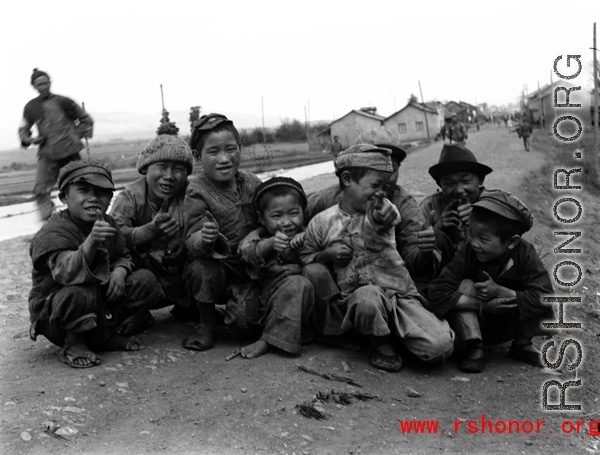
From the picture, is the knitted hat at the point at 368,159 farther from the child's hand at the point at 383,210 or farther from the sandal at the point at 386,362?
the sandal at the point at 386,362

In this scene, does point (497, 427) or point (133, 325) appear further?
point (133, 325)

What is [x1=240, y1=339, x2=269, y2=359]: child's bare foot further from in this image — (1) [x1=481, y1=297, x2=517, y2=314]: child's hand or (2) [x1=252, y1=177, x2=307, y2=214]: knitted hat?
(1) [x1=481, y1=297, x2=517, y2=314]: child's hand

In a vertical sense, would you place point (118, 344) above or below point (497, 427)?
above

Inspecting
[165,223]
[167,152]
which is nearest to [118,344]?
[165,223]

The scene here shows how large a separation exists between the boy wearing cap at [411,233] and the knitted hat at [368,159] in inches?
15.2

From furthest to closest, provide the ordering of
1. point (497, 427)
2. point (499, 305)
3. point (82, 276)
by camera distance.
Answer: point (499, 305)
point (82, 276)
point (497, 427)

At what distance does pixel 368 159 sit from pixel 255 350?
54.1 inches

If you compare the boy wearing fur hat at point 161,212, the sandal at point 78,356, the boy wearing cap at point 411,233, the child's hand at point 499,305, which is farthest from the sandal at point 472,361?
the sandal at point 78,356

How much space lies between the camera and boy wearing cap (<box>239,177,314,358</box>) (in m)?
3.96

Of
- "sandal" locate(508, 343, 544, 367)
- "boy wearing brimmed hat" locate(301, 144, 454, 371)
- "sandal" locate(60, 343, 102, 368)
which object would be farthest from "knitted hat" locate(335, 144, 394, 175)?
"sandal" locate(60, 343, 102, 368)

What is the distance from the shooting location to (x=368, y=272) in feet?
13.1

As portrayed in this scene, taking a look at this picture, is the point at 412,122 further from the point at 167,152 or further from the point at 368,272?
the point at 368,272

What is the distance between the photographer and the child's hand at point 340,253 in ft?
12.9

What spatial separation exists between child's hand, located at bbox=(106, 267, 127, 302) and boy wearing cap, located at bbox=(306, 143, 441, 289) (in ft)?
4.52
